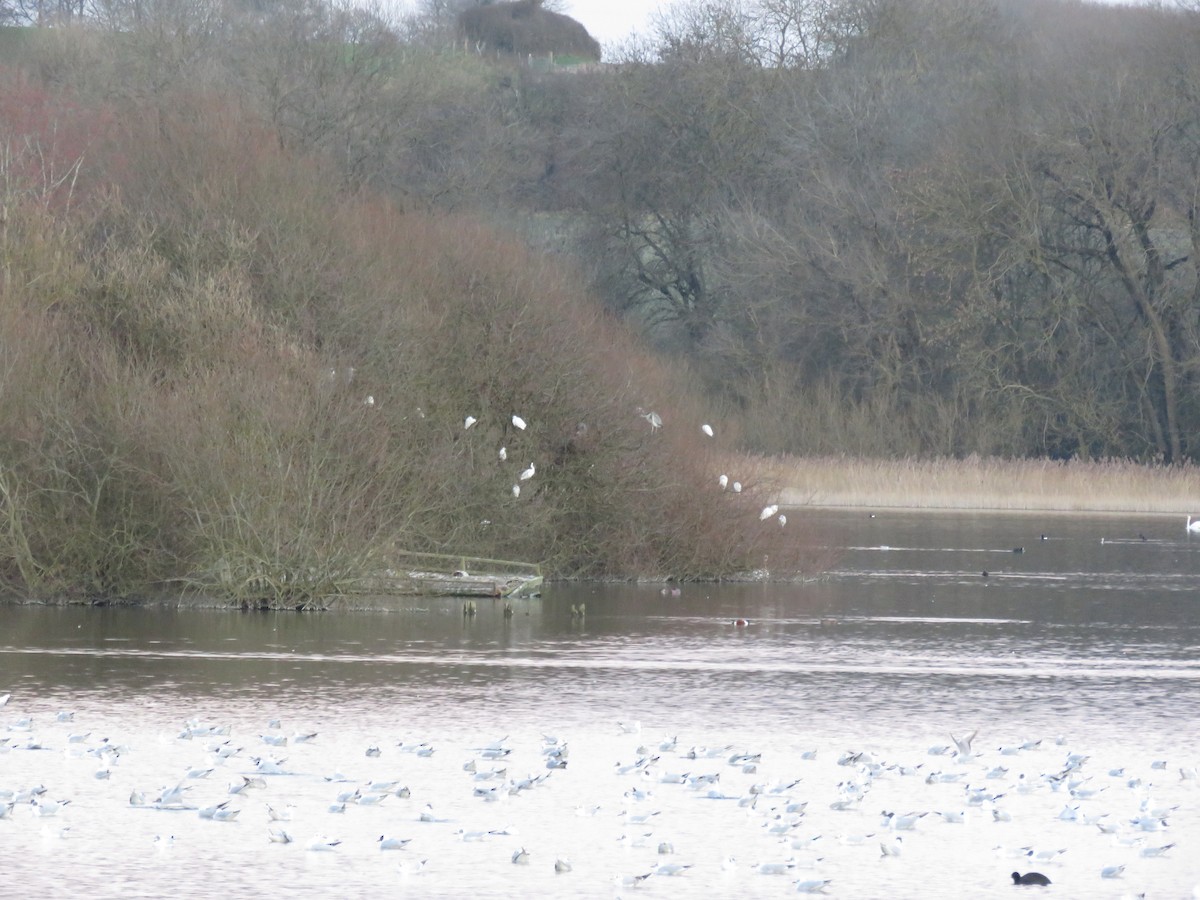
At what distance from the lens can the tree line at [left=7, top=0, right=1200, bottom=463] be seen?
45656mm

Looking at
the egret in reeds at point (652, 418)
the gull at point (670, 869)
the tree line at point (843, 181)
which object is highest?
the tree line at point (843, 181)

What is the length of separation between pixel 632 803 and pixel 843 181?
132 feet

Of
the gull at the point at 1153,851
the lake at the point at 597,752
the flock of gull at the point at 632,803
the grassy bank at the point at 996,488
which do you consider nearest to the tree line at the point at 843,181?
the grassy bank at the point at 996,488

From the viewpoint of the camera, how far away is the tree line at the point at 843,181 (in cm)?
4566

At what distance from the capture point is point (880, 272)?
4925cm

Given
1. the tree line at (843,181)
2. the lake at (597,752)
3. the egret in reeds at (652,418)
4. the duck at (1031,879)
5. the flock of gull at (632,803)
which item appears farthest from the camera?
the tree line at (843,181)

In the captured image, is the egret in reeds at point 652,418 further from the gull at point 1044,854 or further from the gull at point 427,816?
the gull at point 1044,854

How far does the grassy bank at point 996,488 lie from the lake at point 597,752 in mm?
19715

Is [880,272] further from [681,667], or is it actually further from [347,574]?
[681,667]

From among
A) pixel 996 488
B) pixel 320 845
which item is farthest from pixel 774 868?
pixel 996 488

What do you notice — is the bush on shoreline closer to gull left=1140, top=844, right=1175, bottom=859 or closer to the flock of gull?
the flock of gull

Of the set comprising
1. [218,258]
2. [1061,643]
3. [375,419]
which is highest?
[218,258]

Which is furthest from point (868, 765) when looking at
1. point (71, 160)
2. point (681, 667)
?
point (71, 160)

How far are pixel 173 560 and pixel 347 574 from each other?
1.73m
